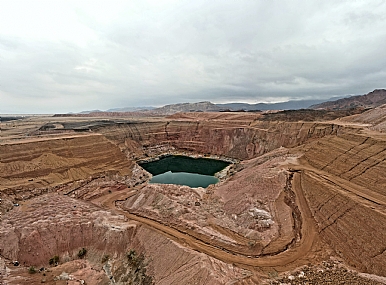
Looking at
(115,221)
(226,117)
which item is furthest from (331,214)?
(226,117)

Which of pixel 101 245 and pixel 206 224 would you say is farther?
pixel 206 224

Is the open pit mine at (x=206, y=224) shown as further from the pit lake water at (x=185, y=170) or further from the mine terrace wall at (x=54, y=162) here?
the pit lake water at (x=185, y=170)

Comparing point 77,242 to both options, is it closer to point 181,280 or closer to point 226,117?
point 181,280

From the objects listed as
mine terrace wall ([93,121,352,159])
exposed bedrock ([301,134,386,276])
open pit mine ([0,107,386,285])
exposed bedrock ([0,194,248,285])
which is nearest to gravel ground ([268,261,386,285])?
open pit mine ([0,107,386,285])

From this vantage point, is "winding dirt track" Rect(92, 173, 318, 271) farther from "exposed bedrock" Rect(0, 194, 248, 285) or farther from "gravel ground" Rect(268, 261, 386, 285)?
"exposed bedrock" Rect(0, 194, 248, 285)

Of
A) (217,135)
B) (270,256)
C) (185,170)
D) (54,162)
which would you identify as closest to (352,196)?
(270,256)

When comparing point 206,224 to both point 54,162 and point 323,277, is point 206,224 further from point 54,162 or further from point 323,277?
point 54,162

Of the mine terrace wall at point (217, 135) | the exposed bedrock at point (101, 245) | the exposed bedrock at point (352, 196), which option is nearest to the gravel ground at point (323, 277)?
the exposed bedrock at point (352, 196)
